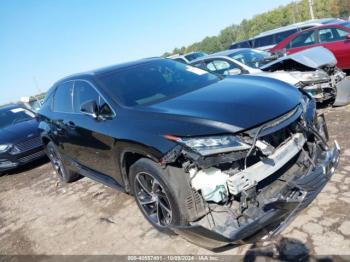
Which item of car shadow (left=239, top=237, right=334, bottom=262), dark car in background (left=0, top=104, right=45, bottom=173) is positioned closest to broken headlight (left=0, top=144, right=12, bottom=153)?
dark car in background (left=0, top=104, right=45, bottom=173)

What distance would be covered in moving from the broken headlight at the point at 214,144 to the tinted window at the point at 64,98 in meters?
2.62

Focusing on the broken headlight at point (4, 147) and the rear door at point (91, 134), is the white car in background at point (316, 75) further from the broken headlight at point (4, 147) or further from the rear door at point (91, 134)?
the broken headlight at point (4, 147)

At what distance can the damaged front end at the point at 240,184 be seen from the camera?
2.87m

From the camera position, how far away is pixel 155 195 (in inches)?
140

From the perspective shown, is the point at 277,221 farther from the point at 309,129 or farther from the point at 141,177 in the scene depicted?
the point at 141,177

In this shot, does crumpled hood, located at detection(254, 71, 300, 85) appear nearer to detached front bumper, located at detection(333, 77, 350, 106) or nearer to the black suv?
detached front bumper, located at detection(333, 77, 350, 106)

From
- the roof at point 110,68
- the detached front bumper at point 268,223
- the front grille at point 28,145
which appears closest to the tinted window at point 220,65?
the roof at point 110,68

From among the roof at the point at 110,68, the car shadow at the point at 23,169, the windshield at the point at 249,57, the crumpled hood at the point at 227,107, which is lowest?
the car shadow at the point at 23,169

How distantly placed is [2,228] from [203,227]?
11.8 ft

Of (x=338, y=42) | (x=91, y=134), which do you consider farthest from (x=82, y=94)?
(x=338, y=42)

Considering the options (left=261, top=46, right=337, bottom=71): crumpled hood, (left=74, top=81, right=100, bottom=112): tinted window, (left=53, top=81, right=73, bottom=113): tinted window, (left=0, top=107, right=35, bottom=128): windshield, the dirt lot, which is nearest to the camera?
the dirt lot

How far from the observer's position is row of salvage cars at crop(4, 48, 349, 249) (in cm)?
294

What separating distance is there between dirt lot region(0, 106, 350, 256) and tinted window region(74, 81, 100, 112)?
4.60 ft

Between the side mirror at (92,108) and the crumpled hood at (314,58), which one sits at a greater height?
the side mirror at (92,108)
